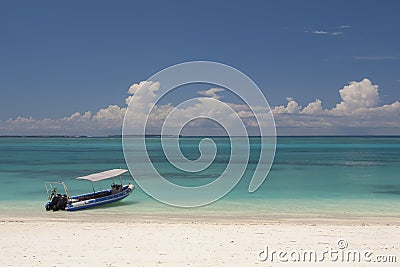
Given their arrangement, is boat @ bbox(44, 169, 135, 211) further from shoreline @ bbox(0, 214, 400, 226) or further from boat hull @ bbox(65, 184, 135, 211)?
shoreline @ bbox(0, 214, 400, 226)

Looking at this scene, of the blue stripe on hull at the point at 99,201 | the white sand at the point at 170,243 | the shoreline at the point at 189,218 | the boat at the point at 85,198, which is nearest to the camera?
the white sand at the point at 170,243

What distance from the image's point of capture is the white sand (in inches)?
450

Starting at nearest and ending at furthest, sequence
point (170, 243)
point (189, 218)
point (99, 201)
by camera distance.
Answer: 1. point (170, 243)
2. point (189, 218)
3. point (99, 201)

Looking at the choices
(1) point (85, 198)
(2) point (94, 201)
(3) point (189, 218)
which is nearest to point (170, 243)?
(3) point (189, 218)

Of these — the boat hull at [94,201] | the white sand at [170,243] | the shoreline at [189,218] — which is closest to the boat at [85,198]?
the boat hull at [94,201]

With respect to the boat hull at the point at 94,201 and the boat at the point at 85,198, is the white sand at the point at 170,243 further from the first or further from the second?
the boat hull at the point at 94,201

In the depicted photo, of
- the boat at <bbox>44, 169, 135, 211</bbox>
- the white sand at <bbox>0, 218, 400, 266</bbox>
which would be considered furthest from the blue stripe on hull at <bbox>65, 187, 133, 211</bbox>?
the white sand at <bbox>0, 218, 400, 266</bbox>

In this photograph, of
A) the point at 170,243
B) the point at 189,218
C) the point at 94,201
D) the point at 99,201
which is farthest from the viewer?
the point at 99,201

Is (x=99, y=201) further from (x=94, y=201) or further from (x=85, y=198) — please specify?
(x=85, y=198)

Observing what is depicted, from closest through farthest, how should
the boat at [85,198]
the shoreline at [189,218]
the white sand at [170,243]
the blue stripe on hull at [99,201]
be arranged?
1. the white sand at [170,243]
2. the shoreline at [189,218]
3. the boat at [85,198]
4. the blue stripe on hull at [99,201]

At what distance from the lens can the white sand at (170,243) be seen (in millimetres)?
11422

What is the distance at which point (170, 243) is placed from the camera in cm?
1362

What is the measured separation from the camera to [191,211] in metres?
24.0

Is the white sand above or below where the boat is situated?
below
